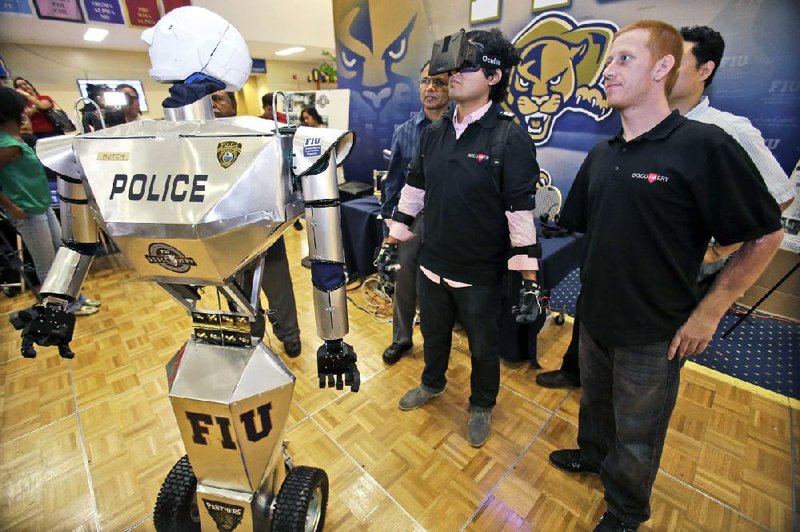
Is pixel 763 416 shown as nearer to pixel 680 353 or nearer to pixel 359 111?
pixel 680 353

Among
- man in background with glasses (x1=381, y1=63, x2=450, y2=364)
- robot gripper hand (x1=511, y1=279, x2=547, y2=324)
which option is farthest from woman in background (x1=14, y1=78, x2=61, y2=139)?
robot gripper hand (x1=511, y1=279, x2=547, y2=324)

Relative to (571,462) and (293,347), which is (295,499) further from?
(293,347)

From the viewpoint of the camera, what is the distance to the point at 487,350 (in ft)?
5.90

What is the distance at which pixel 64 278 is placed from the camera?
1220 millimetres

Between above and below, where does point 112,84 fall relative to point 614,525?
above

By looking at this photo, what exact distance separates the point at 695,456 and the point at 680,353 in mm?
1109

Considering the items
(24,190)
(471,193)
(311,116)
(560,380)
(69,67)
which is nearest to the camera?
(471,193)

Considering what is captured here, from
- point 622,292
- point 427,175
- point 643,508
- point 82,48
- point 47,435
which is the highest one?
point 82,48

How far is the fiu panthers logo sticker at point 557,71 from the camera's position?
2.89 meters

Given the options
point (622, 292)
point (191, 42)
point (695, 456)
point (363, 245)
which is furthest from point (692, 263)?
point (363, 245)

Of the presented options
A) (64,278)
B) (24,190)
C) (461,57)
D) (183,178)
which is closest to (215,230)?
(183,178)

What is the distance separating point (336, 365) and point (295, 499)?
45cm

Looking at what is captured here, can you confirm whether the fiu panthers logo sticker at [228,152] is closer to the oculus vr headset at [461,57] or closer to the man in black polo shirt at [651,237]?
the oculus vr headset at [461,57]

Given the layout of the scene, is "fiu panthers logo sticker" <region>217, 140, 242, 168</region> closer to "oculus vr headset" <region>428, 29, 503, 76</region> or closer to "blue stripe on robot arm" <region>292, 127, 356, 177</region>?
"blue stripe on robot arm" <region>292, 127, 356, 177</region>
